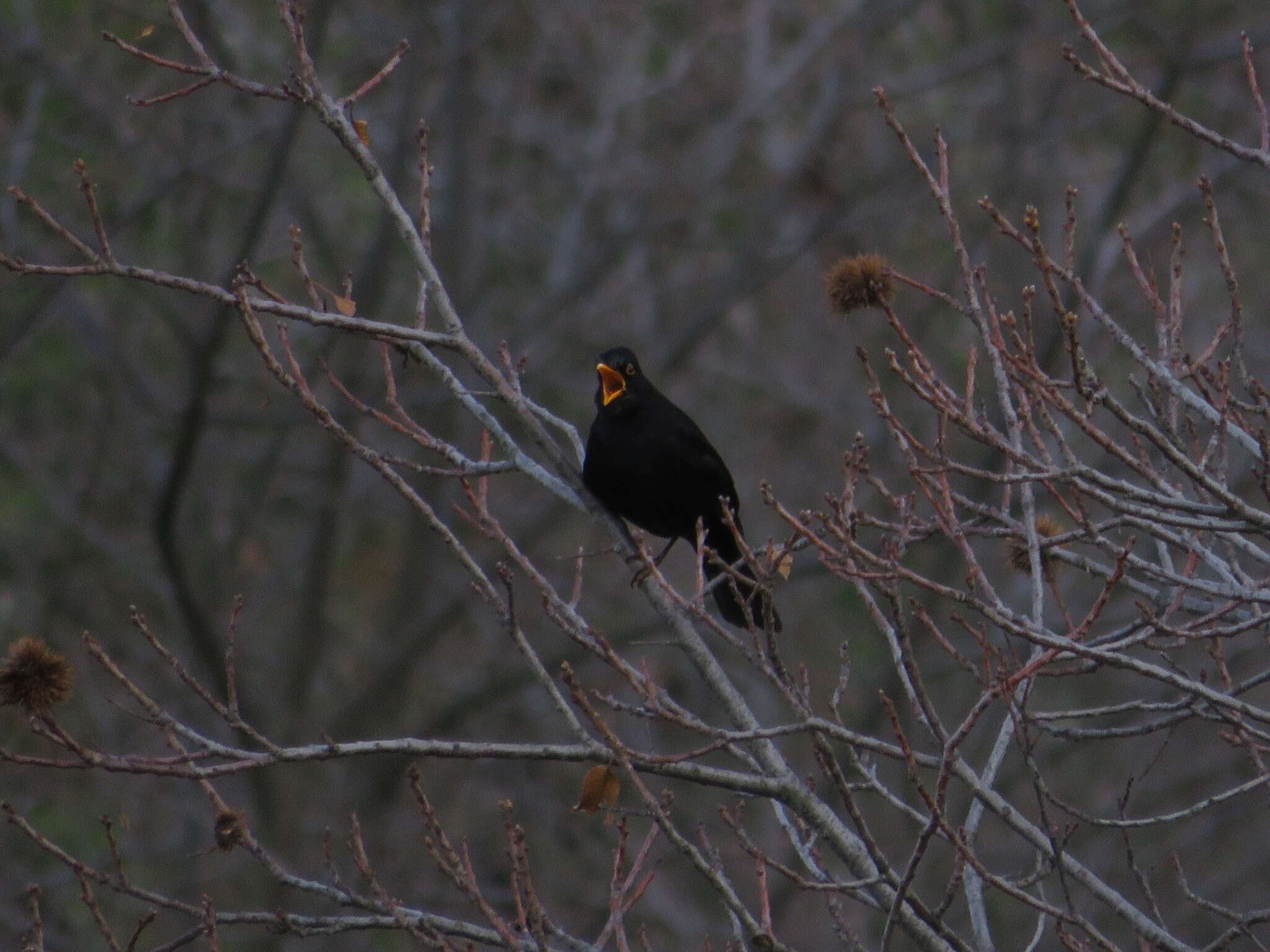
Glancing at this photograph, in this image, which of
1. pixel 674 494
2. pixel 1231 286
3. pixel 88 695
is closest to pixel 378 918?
pixel 1231 286

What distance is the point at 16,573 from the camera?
10.8 metres

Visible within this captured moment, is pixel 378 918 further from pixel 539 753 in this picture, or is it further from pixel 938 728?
pixel 938 728

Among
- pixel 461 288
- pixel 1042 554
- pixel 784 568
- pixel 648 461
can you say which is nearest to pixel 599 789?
pixel 784 568

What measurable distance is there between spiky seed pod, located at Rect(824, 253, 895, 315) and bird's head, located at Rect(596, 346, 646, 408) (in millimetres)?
1821

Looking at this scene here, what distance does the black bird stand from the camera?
504 cm

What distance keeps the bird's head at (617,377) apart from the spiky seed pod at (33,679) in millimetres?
2468

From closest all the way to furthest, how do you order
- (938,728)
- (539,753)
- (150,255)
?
(938,728)
(539,753)
(150,255)

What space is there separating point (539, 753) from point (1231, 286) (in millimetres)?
1430

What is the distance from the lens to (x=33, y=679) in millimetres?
→ 3086

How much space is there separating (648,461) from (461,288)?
516cm

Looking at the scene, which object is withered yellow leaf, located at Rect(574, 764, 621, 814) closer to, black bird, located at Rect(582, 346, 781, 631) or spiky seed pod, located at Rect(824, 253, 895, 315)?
spiky seed pod, located at Rect(824, 253, 895, 315)

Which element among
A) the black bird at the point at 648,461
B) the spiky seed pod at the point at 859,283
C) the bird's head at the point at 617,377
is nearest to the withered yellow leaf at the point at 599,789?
the spiky seed pod at the point at 859,283

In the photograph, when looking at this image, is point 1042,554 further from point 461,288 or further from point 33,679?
point 461,288

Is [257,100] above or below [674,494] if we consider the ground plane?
above
